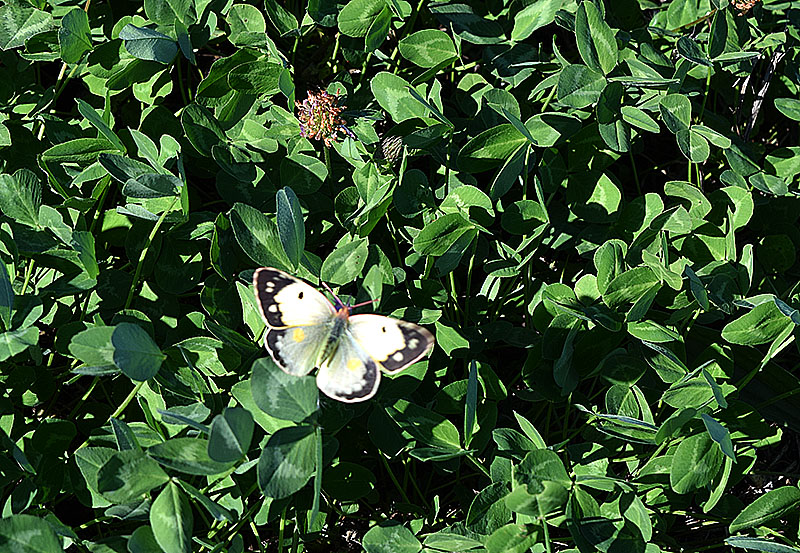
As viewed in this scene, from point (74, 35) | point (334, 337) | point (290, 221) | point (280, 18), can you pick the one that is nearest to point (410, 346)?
point (334, 337)

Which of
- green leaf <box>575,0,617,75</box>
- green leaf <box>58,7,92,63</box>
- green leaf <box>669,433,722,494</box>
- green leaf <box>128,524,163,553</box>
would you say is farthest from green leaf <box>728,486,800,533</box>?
green leaf <box>58,7,92,63</box>

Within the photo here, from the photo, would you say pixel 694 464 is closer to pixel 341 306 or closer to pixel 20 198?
pixel 341 306

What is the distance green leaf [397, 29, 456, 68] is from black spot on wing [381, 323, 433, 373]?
34.8 inches

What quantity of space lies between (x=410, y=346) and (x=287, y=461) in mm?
275

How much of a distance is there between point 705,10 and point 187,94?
56.0 inches

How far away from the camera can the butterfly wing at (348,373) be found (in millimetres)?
1225

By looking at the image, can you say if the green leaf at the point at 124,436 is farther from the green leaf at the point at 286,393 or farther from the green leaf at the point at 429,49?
the green leaf at the point at 429,49

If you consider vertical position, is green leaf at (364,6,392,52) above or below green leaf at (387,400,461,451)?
above

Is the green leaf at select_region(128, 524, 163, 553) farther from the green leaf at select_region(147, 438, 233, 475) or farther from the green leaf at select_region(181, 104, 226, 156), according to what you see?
the green leaf at select_region(181, 104, 226, 156)

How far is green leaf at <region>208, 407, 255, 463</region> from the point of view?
117 centimetres

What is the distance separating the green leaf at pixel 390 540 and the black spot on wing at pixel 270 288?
46 cm

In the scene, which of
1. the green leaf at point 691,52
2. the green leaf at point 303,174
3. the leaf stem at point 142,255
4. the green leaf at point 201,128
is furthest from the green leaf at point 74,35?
the green leaf at point 691,52

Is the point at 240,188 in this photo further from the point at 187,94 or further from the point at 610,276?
the point at 610,276

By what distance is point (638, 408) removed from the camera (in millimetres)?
1599
